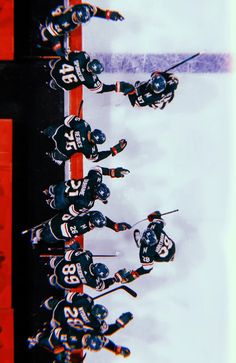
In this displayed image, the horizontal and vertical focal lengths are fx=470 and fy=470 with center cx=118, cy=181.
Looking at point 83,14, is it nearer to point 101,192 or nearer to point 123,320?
point 101,192

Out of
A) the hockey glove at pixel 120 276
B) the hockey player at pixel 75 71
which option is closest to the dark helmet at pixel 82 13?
the hockey player at pixel 75 71

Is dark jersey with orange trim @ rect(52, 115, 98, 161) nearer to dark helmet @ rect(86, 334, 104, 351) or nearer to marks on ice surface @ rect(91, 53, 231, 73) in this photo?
marks on ice surface @ rect(91, 53, 231, 73)

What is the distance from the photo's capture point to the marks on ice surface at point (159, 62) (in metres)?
4.28

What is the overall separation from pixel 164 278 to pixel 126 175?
40.2 inches

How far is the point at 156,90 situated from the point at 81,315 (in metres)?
1.88

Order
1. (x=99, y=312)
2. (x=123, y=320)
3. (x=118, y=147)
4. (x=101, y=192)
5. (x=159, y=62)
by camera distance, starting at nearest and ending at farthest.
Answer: (x=99, y=312)
(x=101, y=192)
(x=123, y=320)
(x=118, y=147)
(x=159, y=62)

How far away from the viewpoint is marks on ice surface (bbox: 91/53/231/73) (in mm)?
4281

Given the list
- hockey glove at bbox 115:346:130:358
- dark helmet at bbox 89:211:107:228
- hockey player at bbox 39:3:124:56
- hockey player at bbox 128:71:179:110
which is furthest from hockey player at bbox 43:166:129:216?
hockey glove at bbox 115:346:130:358

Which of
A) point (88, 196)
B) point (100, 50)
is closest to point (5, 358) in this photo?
point (88, 196)

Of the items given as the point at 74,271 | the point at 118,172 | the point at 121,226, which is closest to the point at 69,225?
the point at 74,271

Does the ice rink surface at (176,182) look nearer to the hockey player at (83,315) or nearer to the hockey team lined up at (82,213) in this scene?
the hockey team lined up at (82,213)

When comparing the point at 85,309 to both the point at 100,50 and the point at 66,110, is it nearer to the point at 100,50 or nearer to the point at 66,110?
the point at 66,110

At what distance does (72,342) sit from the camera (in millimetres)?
3797

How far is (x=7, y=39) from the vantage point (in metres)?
4.13
